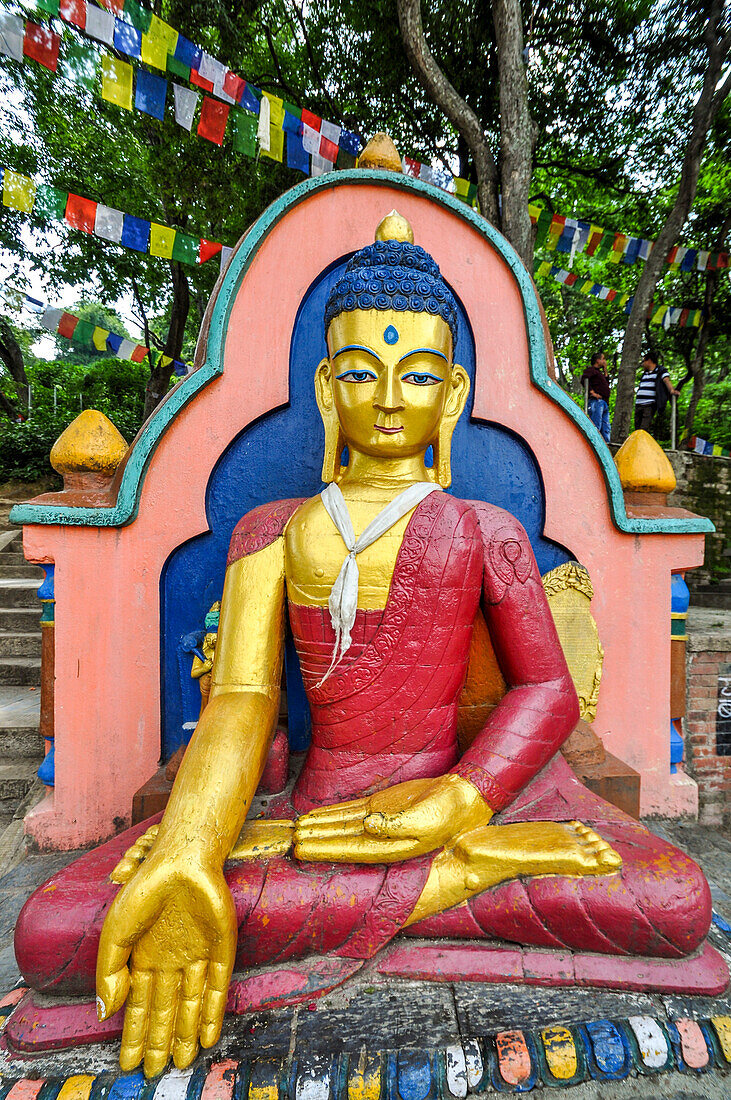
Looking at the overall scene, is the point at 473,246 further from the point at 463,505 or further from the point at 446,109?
the point at 446,109

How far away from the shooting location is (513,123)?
5086 millimetres

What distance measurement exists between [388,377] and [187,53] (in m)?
3.42

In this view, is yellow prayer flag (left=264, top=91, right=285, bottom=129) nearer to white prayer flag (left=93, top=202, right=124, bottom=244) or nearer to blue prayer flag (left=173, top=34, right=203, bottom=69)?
blue prayer flag (left=173, top=34, right=203, bottom=69)

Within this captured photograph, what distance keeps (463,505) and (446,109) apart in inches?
195

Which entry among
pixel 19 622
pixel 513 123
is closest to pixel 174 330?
pixel 19 622

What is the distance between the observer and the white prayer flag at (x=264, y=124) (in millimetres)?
4320

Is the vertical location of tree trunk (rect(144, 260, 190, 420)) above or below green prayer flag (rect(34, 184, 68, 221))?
above

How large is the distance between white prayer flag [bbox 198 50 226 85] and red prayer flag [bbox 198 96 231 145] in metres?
0.23

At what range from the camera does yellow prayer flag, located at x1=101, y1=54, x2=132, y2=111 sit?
372cm

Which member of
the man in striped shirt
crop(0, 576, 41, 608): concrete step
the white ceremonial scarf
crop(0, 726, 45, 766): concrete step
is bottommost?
crop(0, 726, 45, 766): concrete step

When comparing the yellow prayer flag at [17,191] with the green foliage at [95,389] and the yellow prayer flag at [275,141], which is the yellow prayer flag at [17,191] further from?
the green foliage at [95,389]

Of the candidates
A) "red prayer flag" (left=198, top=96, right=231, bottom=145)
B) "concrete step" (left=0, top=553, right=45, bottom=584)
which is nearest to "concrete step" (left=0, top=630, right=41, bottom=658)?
"concrete step" (left=0, top=553, right=45, bottom=584)

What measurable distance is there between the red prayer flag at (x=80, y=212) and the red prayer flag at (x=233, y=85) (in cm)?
122

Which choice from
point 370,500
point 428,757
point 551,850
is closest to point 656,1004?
point 551,850
